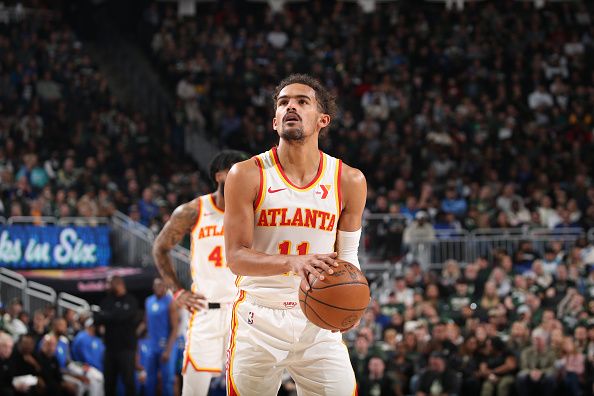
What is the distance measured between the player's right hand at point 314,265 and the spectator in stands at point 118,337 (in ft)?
24.2

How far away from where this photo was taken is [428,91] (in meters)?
20.5

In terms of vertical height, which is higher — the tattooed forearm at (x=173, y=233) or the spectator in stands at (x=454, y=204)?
the spectator in stands at (x=454, y=204)

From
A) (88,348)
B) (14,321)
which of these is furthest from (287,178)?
(14,321)

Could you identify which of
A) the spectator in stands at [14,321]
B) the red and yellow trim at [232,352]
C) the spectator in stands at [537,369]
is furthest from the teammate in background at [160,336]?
the red and yellow trim at [232,352]

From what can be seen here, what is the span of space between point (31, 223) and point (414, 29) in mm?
10550

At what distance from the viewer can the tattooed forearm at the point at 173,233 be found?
767cm

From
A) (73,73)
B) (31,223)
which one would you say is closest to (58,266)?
(31,223)

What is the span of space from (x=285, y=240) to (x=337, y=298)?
578 millimetres

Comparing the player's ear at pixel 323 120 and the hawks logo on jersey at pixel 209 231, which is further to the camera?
the hawks logo on jersey at pixel 209 231

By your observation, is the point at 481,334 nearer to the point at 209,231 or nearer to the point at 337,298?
the point at 209,231

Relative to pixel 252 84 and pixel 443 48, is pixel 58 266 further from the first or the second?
pixel 443 48

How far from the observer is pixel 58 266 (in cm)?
1512

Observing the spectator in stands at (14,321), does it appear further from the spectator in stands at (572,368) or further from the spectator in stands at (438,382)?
the spectator in stands at (572,368)

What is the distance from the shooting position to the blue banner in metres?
14.7
